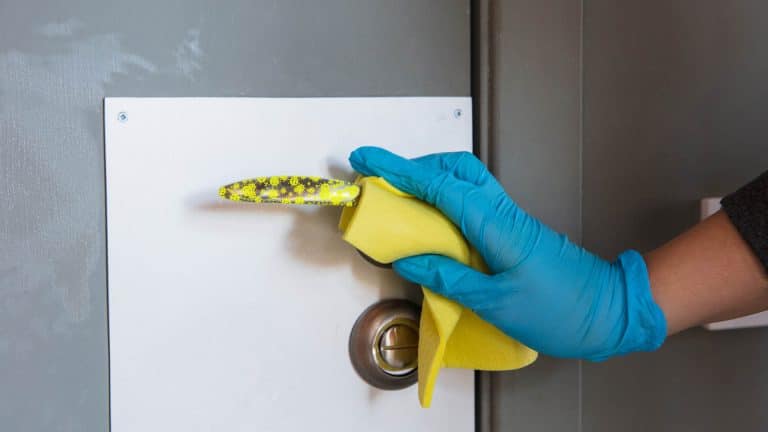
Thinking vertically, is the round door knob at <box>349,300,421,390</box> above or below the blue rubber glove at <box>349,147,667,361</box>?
below

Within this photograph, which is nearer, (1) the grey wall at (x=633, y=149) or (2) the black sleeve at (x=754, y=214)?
(2) the black sleeve at (x=754, y=214)

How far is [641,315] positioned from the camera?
28.2 inches

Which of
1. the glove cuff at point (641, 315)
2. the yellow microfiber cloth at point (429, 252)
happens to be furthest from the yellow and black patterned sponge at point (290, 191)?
the glove cuff at point (641, 315)

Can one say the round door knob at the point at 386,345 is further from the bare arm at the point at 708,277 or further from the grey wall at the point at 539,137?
the bare arm at the point at 708,277

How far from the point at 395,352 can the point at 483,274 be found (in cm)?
15

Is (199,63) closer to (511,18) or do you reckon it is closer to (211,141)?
(211,141)

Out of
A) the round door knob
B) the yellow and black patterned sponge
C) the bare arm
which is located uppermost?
the yellow and black patterned sponge

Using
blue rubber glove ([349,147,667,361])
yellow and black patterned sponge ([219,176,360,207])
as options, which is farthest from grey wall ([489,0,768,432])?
yellow and black patterned sponge ([219,176,360,207])

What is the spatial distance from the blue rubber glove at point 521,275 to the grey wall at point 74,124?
167 mm

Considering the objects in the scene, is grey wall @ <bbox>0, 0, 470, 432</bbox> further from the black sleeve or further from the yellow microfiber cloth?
the black sleeve

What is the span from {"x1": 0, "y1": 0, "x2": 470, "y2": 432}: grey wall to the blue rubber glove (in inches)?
6.6

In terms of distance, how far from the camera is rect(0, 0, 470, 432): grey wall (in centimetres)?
68

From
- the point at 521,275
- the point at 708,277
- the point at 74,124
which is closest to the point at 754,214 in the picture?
the point at 708,277

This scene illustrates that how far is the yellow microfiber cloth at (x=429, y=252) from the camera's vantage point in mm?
687
